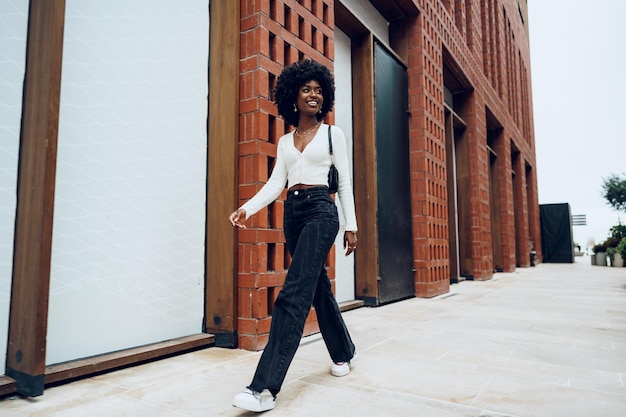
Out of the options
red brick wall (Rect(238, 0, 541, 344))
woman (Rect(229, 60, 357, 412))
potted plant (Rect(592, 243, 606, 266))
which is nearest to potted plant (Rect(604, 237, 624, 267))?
potted plant (Rect(592, 243, 606, 266))

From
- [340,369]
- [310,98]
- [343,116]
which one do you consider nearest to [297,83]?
[310,98]

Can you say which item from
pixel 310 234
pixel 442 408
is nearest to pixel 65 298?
pixel 310 234

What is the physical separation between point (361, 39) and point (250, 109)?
295cm

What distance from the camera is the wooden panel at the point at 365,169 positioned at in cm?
518

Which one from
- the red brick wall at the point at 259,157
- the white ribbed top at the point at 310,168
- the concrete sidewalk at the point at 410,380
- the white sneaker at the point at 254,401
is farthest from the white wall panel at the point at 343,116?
the white sneaker at the point at 254,401

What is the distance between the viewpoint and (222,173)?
3154mm

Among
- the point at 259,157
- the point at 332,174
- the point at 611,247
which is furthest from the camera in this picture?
the point at 611,247

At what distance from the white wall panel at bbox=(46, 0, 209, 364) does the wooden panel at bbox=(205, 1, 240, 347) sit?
0.08m

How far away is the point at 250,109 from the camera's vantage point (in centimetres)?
313

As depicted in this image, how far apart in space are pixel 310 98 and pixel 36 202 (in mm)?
1412

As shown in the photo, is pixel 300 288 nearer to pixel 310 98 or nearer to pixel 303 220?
pixel 303 220

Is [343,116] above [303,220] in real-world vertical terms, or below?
above

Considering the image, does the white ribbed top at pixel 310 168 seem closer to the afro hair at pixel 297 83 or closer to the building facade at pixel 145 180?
the afro hair at pixel 297 83

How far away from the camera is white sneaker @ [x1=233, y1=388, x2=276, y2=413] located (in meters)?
1.78
